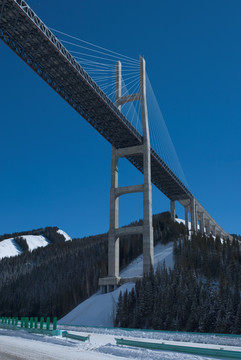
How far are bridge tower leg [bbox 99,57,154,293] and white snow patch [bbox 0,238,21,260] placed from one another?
92.3 metres

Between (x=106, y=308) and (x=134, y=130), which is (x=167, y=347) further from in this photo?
(x=134, y=130)

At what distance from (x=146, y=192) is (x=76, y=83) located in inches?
639

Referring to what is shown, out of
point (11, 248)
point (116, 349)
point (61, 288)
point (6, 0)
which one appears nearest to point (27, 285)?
point (61, 288)

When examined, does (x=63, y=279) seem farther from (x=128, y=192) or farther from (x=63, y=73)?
(x=63, y=73)

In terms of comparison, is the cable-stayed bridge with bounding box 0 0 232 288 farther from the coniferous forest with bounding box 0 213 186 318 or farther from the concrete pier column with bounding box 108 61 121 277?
the coniferous forest with bounding box 0 213 186 318

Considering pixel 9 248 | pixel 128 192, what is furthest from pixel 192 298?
pixel 9 248

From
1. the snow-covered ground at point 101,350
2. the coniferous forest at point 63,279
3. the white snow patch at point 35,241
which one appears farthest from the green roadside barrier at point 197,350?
the white snow patch at point 35,241

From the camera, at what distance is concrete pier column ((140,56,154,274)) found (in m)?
48.0

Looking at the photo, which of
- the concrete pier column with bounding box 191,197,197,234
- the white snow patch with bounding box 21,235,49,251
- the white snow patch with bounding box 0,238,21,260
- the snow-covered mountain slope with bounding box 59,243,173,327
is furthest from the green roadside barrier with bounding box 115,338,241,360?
the white snow patch with bounding box 21,235,49,251

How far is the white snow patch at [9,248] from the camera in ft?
449

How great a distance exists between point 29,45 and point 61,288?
124 feet

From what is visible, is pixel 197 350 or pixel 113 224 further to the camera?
pixel 113 224

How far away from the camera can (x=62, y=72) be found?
4025cm

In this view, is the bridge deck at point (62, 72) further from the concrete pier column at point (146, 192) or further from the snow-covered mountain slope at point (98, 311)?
the snow-covered mountain slope at point (98, 311)
